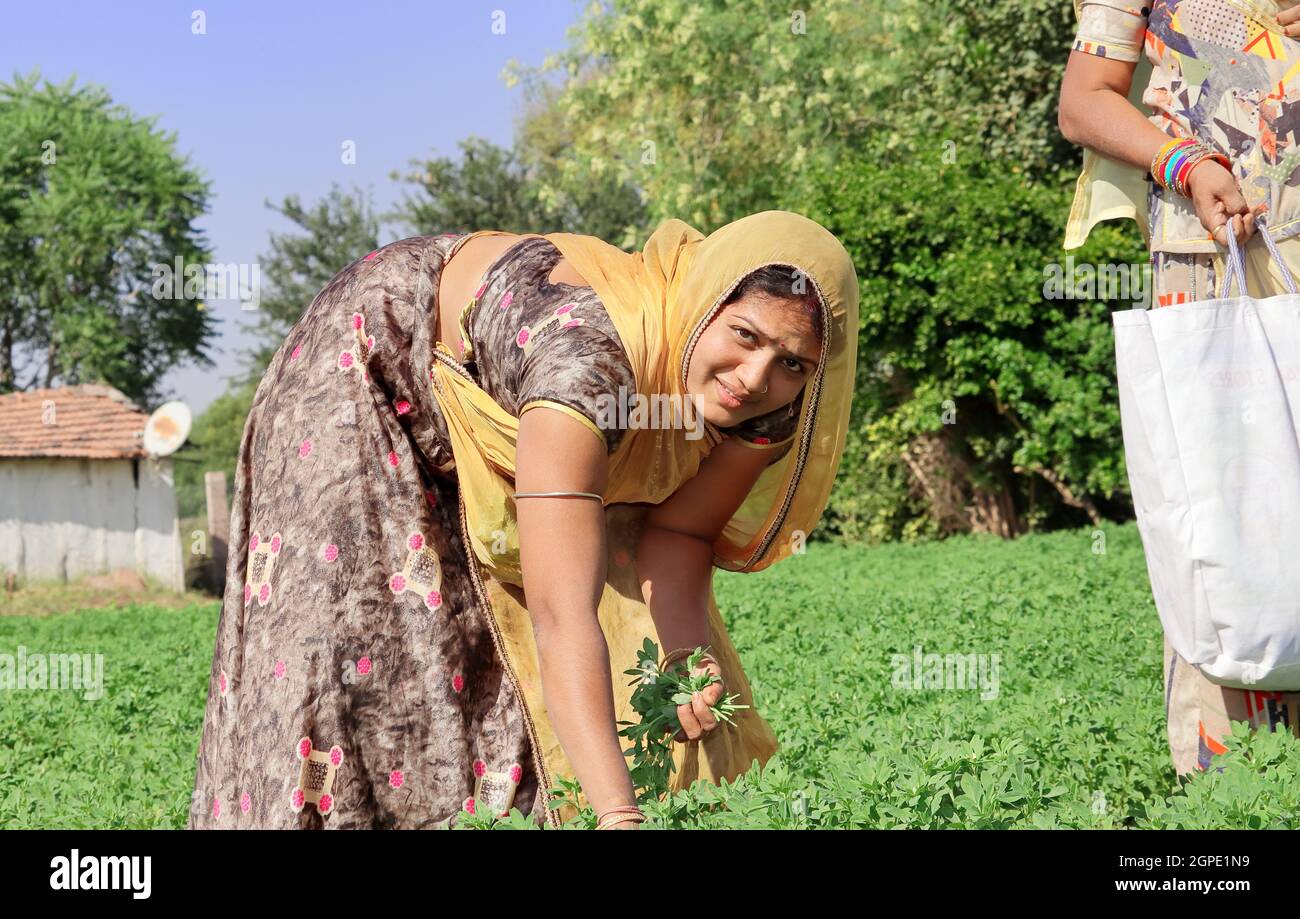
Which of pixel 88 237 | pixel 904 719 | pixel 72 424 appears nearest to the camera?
pixel 904 719

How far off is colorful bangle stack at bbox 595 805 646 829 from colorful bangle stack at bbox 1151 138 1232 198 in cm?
186

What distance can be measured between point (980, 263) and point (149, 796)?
11472 millimetres

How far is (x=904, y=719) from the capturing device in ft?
16.1

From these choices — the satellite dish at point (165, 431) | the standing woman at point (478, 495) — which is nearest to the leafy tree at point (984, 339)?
the satellite dish at point (165, 431)

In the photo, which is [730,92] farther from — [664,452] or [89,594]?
[664,452]

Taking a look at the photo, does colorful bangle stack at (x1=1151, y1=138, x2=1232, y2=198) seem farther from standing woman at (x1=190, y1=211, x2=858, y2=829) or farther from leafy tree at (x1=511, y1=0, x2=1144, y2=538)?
leafy tree at (x1=511, y1=0, x2=1144, y2=538)

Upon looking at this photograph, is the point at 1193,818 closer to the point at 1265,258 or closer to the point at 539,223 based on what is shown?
the point at 1265,258

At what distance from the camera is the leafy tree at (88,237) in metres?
28.3

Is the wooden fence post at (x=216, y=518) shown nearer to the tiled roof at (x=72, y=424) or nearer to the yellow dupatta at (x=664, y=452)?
the tiled roof at (x=72, y=424)

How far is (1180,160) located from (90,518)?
18895 mm

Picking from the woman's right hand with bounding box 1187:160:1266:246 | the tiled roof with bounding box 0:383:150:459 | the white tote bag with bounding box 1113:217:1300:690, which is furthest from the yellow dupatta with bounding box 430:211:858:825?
the tiled roof with bounding box 0:383:150:459

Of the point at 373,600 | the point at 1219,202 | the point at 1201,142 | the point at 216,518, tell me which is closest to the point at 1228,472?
the point at 1219,202

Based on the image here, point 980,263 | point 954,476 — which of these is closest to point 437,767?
point 980,263

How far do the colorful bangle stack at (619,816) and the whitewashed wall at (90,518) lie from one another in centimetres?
1848
